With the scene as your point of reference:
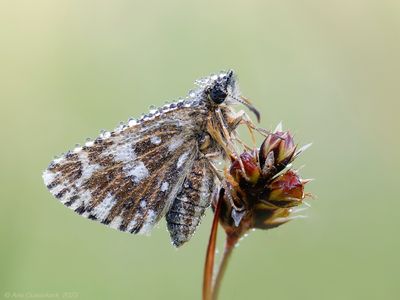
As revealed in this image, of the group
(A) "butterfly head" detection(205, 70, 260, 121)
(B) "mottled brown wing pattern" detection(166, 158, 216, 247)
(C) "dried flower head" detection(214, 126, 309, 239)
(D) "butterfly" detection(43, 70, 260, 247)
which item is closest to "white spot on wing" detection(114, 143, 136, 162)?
(D) "butterfly" detection(43, 70, 260, 247)

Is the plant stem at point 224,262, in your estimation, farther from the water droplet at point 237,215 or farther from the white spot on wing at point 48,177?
the white spot on wing at point 48,177

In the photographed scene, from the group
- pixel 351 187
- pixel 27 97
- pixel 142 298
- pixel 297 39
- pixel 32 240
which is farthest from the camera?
pixel 297 39

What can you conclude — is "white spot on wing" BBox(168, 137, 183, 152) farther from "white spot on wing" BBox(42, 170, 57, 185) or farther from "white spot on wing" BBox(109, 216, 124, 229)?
"white spot on wing" BBox(42, 170, 57, 185)

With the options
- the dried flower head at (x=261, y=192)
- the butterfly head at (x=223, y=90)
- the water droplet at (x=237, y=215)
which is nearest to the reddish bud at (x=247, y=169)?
the dried flower head at (x=261, y=192)

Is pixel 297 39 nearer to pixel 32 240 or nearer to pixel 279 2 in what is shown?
pixel 279 2

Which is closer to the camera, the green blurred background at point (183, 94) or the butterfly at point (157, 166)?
the butterfly at point (157, 166)

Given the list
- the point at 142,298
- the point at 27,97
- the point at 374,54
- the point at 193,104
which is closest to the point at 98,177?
the point at 193,104
